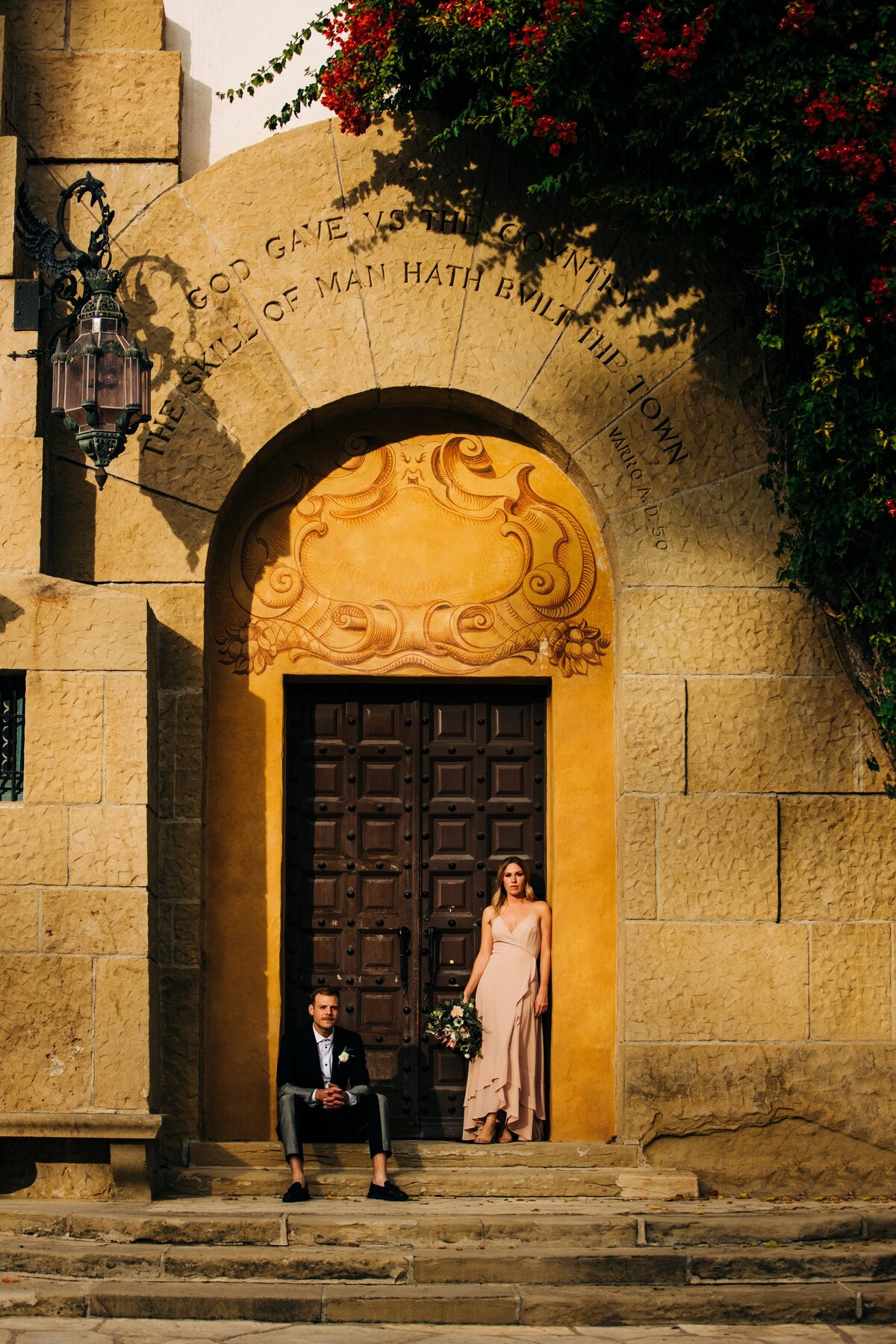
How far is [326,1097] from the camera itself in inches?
379

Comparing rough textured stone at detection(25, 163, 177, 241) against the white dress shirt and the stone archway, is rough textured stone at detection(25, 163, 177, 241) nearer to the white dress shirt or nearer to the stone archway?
the stone archway

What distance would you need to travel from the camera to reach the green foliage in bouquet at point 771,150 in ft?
31.7

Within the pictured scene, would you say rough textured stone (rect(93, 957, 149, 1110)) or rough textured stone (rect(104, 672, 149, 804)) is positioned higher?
rough textured stone (rect(104, 672, 149, 804))

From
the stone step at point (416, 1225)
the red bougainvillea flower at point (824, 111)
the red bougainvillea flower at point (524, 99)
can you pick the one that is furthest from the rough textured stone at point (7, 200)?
the stone step at point (416, 1225)

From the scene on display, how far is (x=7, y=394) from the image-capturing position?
405 inches

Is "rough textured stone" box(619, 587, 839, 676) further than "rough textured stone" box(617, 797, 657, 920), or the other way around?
"rough textured stone" box(619, 587, 839, 676)

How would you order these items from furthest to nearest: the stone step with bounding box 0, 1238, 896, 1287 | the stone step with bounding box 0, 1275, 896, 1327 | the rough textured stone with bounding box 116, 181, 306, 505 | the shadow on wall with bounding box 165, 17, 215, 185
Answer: the shadow on wall with bounding box 165, 17, 215, 185 < the rough textured stone with bounding box 116, 181, 306, 505 < the stone step with bounding box 0, 1238, 896, 1287 < the stone step with bounding box 0, 1275, 896, 1327

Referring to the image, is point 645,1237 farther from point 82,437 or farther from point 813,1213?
point 82,437

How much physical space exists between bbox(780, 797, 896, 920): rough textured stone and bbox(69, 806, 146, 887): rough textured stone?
153 inches

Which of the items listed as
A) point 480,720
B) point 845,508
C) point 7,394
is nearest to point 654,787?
point 480,720

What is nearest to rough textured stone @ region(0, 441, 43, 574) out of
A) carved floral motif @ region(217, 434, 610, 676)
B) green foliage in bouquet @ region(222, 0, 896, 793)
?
carved floral motif @ region(217, 434, 610, 676)

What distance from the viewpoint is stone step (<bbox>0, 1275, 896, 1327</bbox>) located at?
26.8 feet

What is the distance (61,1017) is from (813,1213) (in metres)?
4.37

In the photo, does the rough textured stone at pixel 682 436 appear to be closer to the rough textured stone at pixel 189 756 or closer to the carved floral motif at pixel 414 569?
the carved floral motif at pixel 414 569
